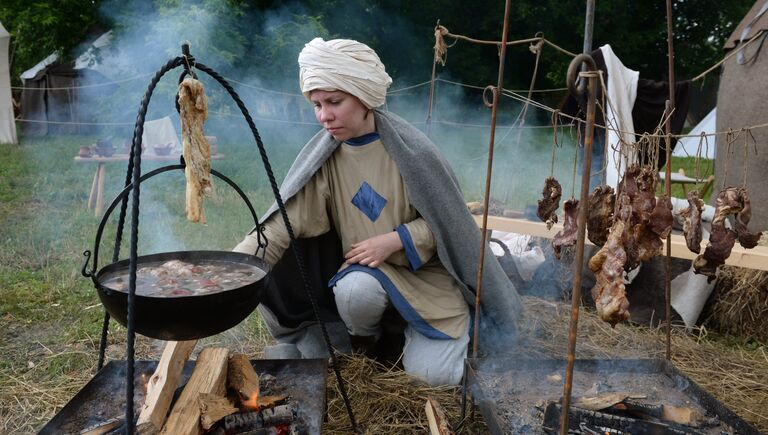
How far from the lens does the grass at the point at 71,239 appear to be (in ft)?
11.0

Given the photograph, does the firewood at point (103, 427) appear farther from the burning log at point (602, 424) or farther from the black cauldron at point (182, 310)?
the burning log at point (602, 424)

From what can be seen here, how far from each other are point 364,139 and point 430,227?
0.60 meters

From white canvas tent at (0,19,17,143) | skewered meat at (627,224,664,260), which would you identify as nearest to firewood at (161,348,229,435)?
skewered meat at (627,224,664,260)

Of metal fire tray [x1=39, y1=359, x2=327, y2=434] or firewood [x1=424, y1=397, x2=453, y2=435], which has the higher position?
metal fire tray [x1=39, y1=359, x2=327, y2=434]

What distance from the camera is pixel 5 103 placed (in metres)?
14.0

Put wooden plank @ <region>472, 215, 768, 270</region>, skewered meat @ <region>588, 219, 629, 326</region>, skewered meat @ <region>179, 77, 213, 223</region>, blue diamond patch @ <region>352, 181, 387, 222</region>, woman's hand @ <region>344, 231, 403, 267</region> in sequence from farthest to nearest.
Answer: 1. wooden plank @ <region>472, 215, 768, 270</region>
2. blue diamond patch @ <region>352, 181, 387, 222</region>
3. woman's hand @ <region>344, 231, 403, 267</region>
4. skewered meat @ <region>179, 77, 213, 223</region>
5. skewered meat @ <region>588, 219, 629, 326</region>

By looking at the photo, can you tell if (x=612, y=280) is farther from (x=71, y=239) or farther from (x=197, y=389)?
(x=71, y=239)

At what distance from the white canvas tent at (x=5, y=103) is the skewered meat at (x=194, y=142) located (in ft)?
47.2

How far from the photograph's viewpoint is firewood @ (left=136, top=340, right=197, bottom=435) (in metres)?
2.10

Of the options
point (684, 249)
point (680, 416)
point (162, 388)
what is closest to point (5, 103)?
point (162, 388)

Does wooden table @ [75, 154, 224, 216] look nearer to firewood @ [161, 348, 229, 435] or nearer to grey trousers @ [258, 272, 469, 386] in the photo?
grey trousers @ [258, 272, 469, 386]

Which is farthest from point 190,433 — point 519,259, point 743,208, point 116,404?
point 519,259

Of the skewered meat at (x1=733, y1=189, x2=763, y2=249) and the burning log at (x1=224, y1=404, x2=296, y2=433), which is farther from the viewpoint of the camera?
the skewered meat at (x1=733, y1=189, x2=763, y2=249)

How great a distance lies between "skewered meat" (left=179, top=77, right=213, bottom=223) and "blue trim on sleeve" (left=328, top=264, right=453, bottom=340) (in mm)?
1094
